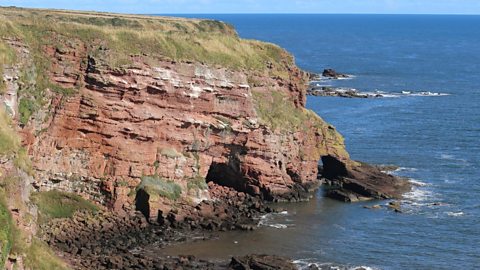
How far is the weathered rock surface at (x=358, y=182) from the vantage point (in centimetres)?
7044

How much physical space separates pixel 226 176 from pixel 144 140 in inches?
400

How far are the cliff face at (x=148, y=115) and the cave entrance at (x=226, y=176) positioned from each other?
0.10 m

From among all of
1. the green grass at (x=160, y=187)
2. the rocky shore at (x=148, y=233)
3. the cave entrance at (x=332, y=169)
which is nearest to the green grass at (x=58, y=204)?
the rocky shore at (x=148, y=233)

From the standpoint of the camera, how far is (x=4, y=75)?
53.8 m

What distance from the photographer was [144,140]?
6119cm

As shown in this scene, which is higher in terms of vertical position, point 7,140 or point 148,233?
point 7,140

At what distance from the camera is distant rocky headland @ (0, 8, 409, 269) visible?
182 ft

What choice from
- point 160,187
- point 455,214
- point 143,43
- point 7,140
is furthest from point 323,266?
point 143,43

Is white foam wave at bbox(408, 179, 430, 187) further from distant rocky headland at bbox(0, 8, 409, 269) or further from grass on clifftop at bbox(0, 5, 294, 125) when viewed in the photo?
grass on clifftop at bbox(0, 5, 294, 125)

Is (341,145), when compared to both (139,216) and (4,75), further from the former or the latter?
(4,75)

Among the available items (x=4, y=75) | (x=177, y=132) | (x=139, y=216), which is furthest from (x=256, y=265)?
(x=4, y=75)

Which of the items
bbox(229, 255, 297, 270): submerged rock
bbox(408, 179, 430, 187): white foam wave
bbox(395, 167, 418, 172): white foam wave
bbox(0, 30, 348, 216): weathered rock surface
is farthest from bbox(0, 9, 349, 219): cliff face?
bbox(395, 167, 418, 172): white foam wave

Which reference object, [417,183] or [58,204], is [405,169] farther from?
[58,204]

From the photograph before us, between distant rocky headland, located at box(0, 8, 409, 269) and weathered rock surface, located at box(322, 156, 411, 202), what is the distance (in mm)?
255
